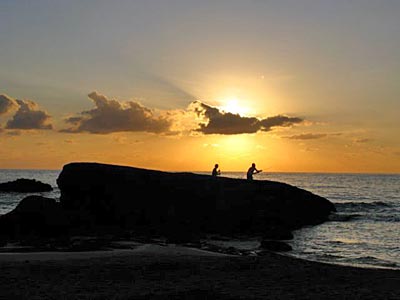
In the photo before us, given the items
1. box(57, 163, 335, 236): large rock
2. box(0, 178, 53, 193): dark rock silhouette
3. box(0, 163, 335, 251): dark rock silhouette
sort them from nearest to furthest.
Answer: box(0, 163, 335, 251): dark rock silhouette < box(57, 163, 335, 236): large rock < box(0, 178, 53, 193): dark rock silhouette

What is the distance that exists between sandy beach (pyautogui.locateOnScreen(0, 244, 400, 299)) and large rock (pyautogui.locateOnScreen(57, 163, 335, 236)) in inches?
572

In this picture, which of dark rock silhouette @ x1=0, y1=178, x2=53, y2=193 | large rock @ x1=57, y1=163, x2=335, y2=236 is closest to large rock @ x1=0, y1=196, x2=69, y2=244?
large rock @ x1=57, y1=163, x2=335, y2=236

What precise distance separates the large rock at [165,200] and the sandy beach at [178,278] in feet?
47.7

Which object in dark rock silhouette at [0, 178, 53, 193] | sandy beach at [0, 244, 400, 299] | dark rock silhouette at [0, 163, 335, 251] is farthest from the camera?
dark rock silhouette at [0, 178, 53, 193]

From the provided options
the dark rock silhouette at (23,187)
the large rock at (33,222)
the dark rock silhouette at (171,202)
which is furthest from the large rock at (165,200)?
the dark rock silhouette at (23,187)

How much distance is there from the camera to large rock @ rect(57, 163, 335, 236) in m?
33.0

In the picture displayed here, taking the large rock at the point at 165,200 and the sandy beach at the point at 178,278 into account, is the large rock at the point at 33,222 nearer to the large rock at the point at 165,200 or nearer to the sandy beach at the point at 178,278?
the large rock at the point at 165,200

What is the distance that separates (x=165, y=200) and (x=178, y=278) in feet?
63.7

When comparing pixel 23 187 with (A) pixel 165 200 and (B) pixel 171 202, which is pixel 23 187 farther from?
(B) pixel 171 202

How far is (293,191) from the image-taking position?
38.8 meters

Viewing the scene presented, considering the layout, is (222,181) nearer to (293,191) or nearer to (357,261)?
(293,191)

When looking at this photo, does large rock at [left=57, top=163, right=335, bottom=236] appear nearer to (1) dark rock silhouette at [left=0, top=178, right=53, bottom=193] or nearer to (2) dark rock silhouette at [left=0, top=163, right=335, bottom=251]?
(2) dark rock silhouette at [left=0, top=163, right=335, bottom=251]

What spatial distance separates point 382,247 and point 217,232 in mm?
9642

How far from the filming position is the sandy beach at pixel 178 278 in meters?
12.5
